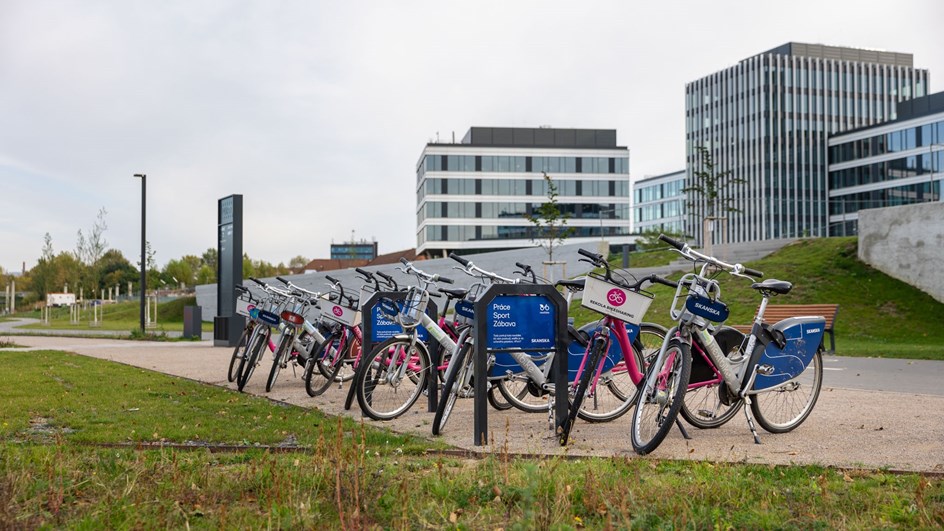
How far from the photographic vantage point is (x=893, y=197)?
73.9m

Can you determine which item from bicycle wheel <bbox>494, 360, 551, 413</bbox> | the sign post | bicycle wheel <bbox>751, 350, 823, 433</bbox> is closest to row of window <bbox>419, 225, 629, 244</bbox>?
the sign post

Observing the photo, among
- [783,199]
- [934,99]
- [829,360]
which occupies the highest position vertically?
[934,99]

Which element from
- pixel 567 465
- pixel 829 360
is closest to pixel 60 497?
pixel 567 465

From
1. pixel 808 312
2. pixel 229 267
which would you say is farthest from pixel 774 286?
pixel 229 267

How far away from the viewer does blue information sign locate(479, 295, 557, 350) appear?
671cm

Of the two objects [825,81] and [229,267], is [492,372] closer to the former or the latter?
[229,267]

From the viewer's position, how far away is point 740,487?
180 inches

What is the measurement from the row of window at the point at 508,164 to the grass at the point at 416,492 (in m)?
78.6

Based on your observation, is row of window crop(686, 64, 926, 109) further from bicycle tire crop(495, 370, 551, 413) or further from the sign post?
bicycle tire crop(495, 370, 551, 413)

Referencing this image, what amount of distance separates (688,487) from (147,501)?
257 cm

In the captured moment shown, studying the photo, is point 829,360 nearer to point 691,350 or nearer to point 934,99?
point 691,350

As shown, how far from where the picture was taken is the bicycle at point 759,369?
21.1 feet

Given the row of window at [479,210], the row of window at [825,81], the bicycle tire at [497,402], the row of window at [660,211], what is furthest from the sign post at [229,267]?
the row of window at [660,211]

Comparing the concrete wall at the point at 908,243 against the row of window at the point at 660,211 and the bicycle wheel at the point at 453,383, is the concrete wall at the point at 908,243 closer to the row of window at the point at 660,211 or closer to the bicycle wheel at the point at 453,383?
the bicycle wheel at the point at 453,383
